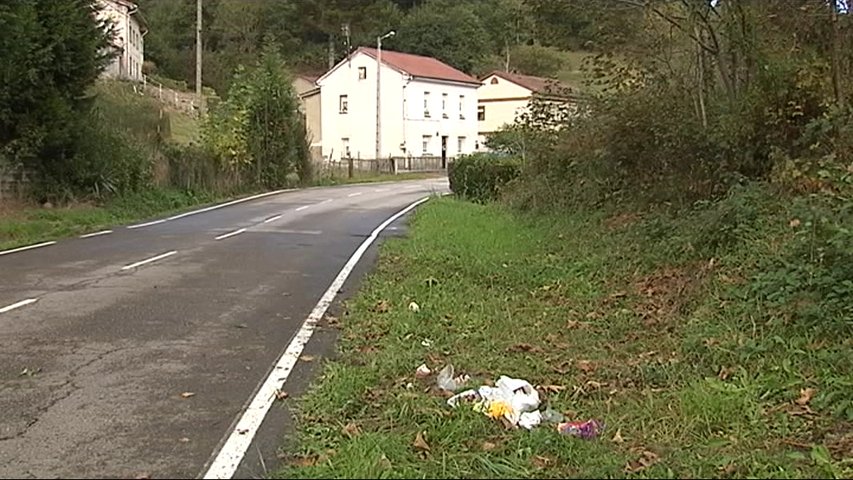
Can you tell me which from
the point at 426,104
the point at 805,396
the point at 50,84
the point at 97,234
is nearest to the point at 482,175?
the point at 50,84

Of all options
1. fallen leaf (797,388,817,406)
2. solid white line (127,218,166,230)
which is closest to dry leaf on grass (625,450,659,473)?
fallen leaf (797,388,817,406)

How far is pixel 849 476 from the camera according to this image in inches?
192

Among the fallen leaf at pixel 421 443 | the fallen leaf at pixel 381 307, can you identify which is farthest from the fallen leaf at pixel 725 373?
the fallen leaf at pixel 381 307

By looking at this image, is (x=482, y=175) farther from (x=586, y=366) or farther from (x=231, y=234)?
(x=586, y=366)

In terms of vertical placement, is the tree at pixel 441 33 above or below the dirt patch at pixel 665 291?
above

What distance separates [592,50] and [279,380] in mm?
11359

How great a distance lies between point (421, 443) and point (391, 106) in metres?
60.7

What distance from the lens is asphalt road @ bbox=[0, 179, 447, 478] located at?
544 cm

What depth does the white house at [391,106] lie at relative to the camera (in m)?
64.6

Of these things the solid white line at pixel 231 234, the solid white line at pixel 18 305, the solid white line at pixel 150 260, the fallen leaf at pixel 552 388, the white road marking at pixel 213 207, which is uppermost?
the white road marking at pixel 213 207

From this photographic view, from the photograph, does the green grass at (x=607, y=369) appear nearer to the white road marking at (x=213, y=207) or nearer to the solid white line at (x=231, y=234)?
the solid white line at (x=231, y=234)

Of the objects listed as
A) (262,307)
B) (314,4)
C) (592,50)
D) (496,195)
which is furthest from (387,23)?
(262,307)

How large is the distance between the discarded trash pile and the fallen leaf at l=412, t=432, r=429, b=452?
540mm

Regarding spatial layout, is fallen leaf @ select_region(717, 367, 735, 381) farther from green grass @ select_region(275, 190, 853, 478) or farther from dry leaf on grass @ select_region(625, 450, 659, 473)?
dry leaf on grass @ select_region(625, 450, 659, 473)
